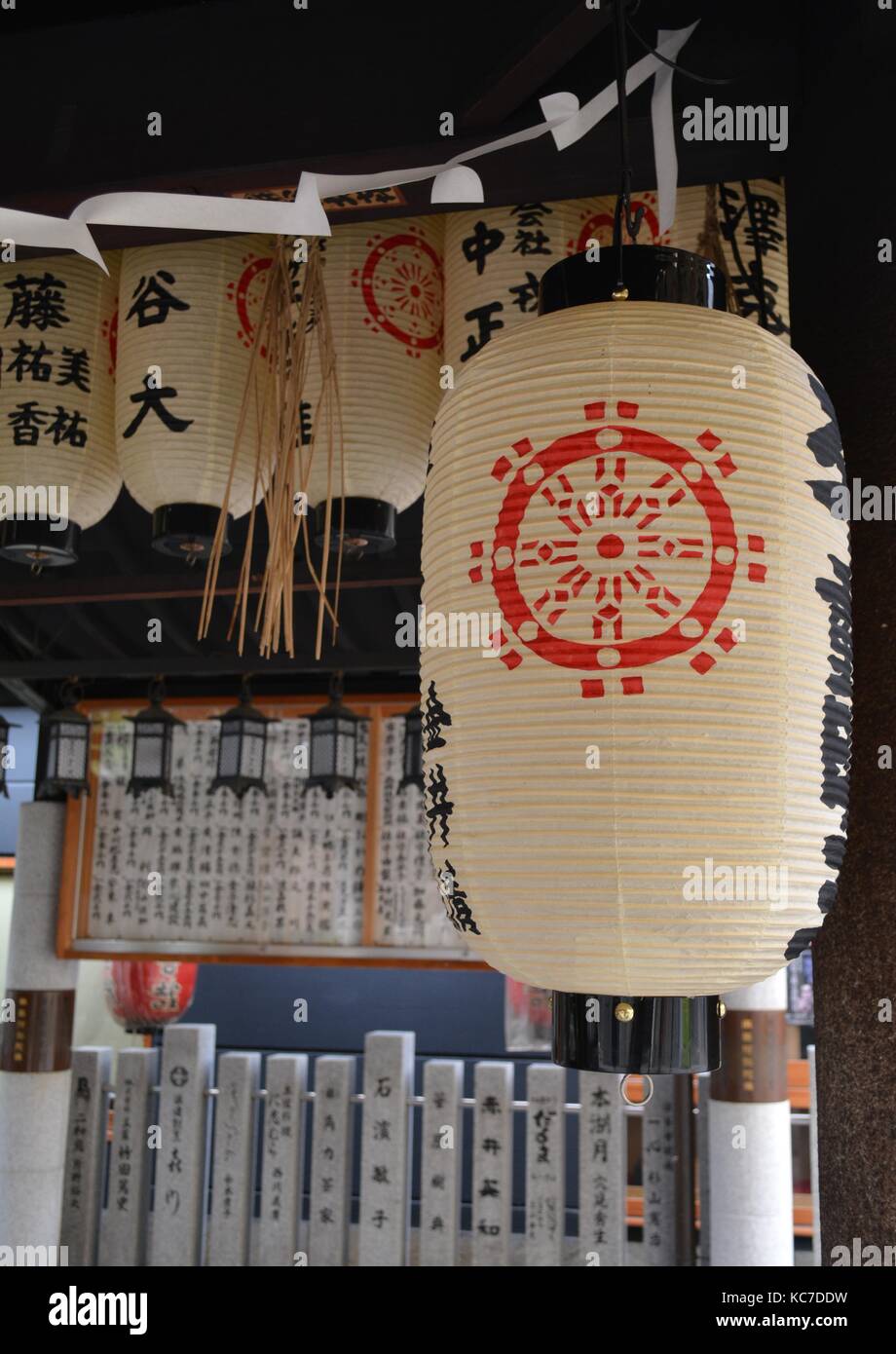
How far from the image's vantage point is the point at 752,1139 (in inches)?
177

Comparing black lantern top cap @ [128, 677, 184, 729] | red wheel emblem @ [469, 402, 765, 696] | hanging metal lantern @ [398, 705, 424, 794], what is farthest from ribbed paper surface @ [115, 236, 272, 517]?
Result: black lantern top cap @ [128, 677, 184, 729]

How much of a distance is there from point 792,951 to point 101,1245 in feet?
15.7

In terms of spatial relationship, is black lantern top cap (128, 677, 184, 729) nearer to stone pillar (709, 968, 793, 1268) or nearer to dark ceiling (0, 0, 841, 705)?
stone pillar (709, 968, 793, 1268)

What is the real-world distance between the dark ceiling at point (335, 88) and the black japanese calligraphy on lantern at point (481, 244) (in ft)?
0.65

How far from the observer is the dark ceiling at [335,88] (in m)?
1.57

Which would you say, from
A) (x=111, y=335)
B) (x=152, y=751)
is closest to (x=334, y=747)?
(x=152, y=751)

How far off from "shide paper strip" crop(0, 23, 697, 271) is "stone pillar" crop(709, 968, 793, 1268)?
139 inches

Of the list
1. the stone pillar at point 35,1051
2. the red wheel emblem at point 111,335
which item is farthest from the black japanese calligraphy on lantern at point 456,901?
the stone pillar at point 35,1051

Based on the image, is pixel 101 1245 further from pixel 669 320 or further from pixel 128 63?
pixel 669 320

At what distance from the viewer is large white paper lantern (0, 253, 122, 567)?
2.26m

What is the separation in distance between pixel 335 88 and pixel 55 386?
34.0 inches

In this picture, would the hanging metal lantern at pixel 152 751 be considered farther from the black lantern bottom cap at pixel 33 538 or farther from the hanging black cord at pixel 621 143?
the hanging black cord at pixel 621 143
